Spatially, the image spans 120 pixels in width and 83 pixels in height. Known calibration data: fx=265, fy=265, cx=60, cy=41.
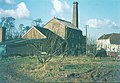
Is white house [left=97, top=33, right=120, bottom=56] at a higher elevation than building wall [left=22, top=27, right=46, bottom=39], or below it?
below

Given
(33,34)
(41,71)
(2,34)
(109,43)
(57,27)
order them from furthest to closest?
(109,43) < (57,27) < (2,34) < (33,34) < (41,71)

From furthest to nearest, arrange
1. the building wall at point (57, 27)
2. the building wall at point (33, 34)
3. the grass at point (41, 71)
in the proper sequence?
the building wall at point (57, 27) < the building wall at point (33, 34) < the grass at point (41, 71)

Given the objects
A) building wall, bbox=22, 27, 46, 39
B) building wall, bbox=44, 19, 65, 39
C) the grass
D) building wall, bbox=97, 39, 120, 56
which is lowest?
the grass

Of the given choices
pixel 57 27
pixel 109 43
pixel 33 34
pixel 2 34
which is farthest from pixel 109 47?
pixel 2 34

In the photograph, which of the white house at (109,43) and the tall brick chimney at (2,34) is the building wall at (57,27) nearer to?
the white house at (109,43)

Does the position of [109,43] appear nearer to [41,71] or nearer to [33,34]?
[33,34]

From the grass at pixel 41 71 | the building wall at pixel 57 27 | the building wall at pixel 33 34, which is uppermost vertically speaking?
the building wall at pixel 57 27

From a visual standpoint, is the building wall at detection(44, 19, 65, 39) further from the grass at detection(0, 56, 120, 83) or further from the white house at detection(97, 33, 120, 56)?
the grass at detection(0, 56, 120, 83)

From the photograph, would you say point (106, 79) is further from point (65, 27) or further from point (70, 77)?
point (65, 27)

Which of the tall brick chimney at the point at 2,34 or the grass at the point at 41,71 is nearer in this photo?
the grass at the point at 41,71

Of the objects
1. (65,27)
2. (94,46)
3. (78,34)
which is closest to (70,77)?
(94,46)

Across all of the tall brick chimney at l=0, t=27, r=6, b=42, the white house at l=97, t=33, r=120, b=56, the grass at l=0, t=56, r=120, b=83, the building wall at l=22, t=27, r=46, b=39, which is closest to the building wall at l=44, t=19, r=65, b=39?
the building wall at l=22, t=27, r=46, b=39

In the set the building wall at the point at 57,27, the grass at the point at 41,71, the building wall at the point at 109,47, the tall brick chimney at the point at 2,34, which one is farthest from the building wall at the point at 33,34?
the grass at the point at 41,71

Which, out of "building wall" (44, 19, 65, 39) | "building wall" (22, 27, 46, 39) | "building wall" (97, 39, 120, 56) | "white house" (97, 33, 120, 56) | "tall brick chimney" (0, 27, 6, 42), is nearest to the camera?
"white house" (97, 33, 120, 56)
